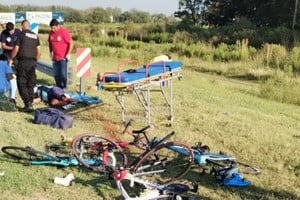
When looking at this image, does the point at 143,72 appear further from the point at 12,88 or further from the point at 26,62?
the point at 12,88

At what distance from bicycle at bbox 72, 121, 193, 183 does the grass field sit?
263 millimetres

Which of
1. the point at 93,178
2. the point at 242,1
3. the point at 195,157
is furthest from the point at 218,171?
the point at 242,1

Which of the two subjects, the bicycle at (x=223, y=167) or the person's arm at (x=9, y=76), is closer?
the bicycle at (x=223, y=167)

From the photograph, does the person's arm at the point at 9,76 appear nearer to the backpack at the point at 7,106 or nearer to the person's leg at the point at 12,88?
the person's leg at the point at 12,88

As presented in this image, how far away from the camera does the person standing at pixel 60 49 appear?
12492 millimetres

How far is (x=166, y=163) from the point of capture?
7.66 m

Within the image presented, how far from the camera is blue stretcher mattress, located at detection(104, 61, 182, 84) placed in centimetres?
896

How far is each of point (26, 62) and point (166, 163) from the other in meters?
4.12

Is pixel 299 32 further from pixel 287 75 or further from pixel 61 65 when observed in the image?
pixel 61 65

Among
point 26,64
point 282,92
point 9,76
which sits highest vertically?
point 26,64

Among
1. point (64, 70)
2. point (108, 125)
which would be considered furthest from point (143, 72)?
point (64, 70)

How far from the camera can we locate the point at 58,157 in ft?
23.7

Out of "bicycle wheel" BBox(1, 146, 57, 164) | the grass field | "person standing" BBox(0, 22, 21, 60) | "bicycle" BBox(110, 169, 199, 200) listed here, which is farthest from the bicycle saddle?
"person standing" BBox(0, 22, 21, 60)

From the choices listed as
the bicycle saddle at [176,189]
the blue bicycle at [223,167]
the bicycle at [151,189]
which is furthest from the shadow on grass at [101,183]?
the blue bicycle at [223,167]
